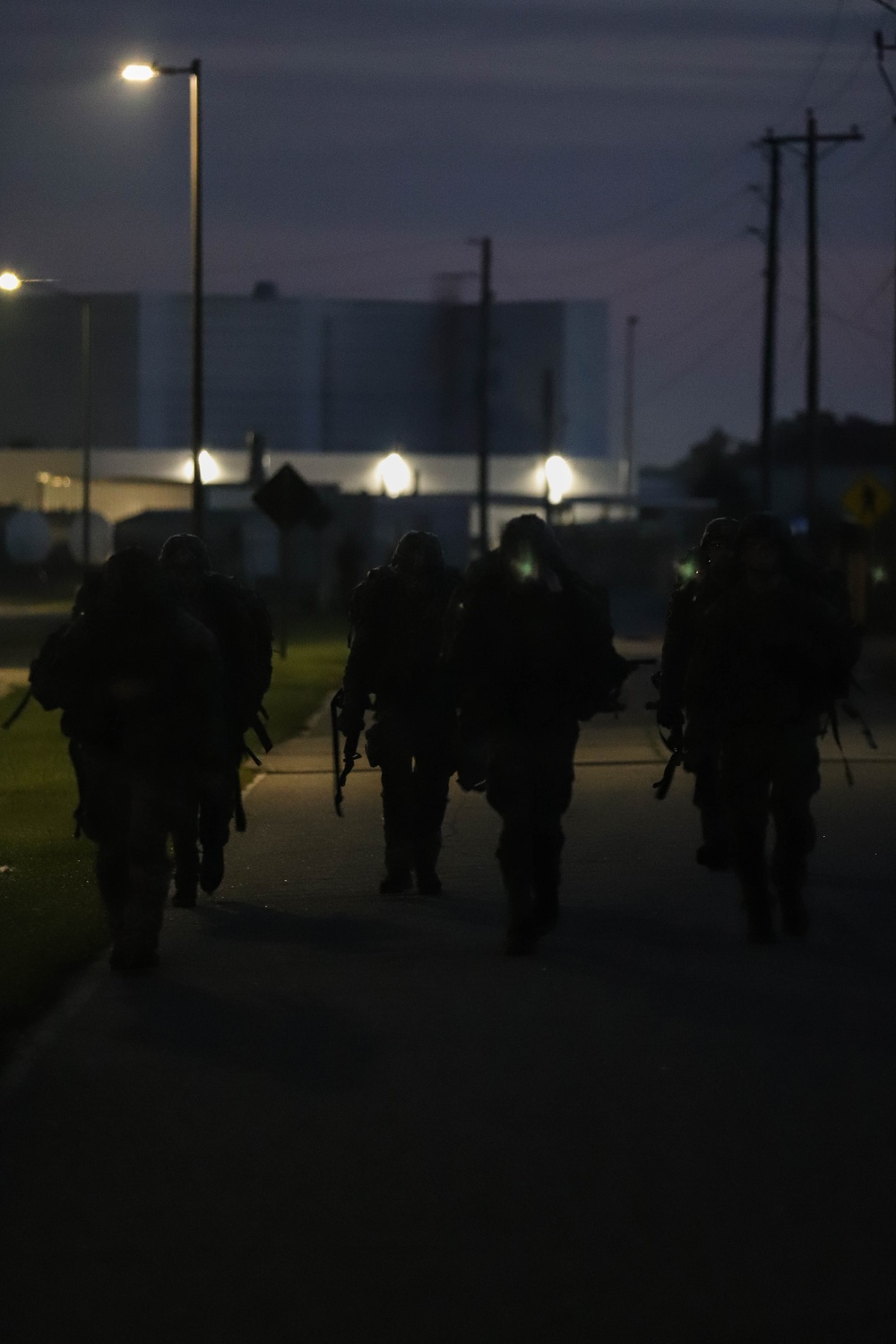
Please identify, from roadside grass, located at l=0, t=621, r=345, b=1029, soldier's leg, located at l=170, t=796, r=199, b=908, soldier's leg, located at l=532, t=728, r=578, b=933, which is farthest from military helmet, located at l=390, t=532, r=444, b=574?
roadside grass, located at l=0, t=621, r=345, b=1029

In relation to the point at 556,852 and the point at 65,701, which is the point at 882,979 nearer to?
the point at 556,852

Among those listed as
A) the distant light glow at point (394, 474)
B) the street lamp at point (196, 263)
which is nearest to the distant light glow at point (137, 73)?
the street lamp at point (196, 263)

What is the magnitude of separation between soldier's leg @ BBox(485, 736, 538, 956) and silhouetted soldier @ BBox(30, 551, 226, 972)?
1.09 meters

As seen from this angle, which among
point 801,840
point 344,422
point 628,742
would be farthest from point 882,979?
point 344,422

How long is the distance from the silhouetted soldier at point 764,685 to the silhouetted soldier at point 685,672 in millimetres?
1149

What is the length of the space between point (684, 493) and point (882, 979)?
5032 inches

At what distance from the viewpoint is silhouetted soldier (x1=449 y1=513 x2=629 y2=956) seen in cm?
973

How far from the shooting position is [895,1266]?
212 inches

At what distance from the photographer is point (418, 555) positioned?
37.5 ft

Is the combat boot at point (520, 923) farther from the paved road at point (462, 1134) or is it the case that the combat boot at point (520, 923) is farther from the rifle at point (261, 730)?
the rifle at point (261, 730)

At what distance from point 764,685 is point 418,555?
219cm

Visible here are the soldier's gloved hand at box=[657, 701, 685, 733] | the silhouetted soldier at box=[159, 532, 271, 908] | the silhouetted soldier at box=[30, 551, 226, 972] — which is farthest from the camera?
the soldier's gloved hand at box=[657, 701, 685, 733]

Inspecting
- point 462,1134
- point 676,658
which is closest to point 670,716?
point 676,658

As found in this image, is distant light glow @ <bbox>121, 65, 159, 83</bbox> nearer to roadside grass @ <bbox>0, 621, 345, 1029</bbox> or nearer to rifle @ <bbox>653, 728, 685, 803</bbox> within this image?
roadside grass @ <bbox>0, 621, 345, 1029</bbox>
